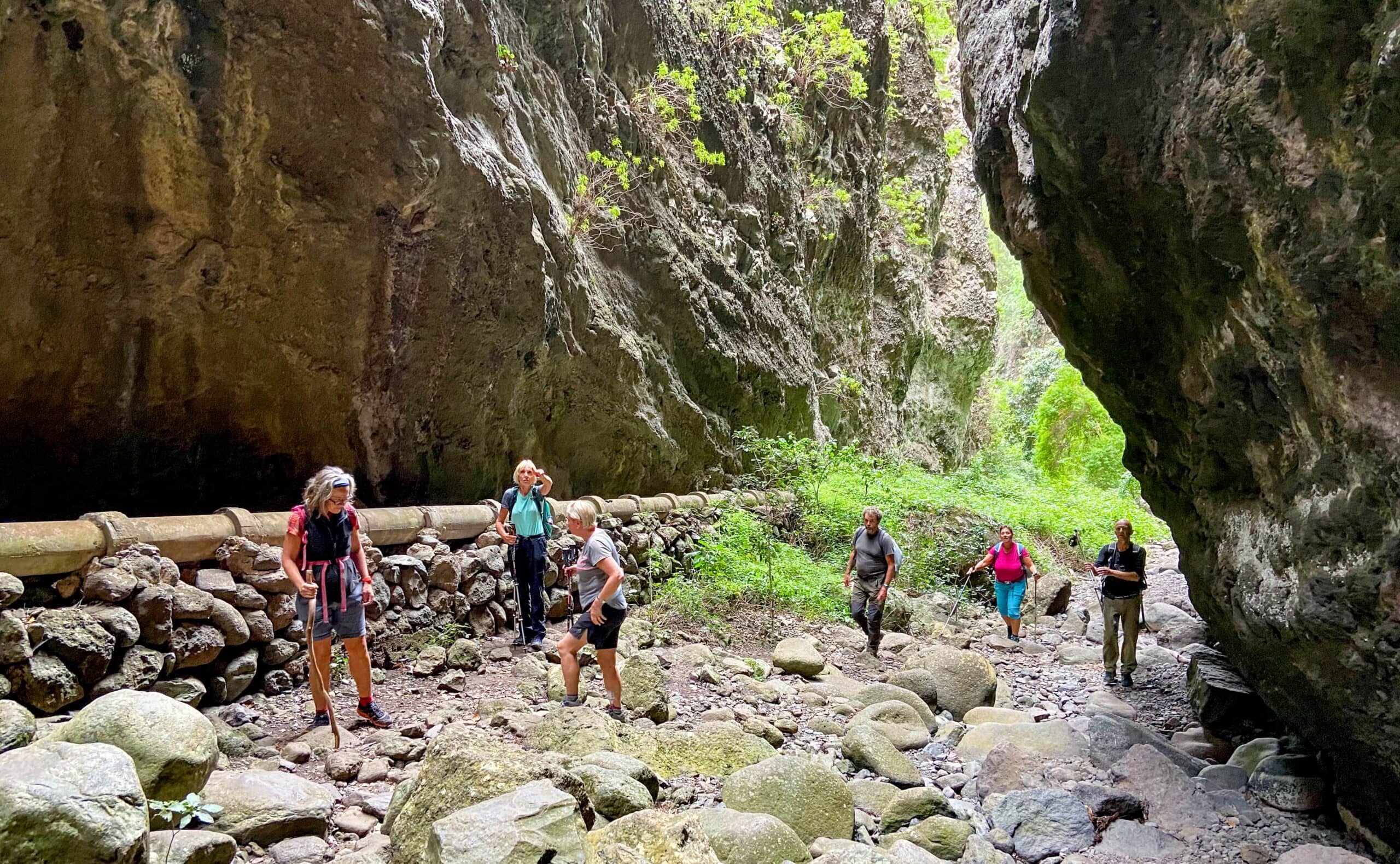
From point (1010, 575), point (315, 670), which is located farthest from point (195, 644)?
point (1010, 575)

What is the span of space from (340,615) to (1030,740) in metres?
4.74

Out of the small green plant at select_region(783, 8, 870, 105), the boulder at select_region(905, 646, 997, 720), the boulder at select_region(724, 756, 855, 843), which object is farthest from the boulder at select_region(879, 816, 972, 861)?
the small green plant at select_region(783, 8, 870, 105)

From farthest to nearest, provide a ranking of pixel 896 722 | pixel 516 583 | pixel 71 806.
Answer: pixel 516 583 < pixel 896 722 < pixel 71 806

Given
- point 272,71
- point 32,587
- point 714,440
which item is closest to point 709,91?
point 714,440

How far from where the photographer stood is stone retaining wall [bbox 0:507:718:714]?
3.73 metres

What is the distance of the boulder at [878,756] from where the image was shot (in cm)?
492

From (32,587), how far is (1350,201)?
6478 millimetres

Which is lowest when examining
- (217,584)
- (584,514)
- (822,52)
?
(217,584)

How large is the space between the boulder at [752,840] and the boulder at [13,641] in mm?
3238

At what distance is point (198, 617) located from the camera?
4.46 m

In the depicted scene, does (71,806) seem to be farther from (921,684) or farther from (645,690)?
(921,684)

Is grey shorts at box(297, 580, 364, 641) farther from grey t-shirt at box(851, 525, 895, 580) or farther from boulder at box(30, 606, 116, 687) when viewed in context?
grey t-shirt at box(851, 525, 895, 580)

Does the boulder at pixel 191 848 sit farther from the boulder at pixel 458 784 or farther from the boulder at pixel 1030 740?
the boulder at pixel 1030 740

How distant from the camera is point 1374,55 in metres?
3.10
